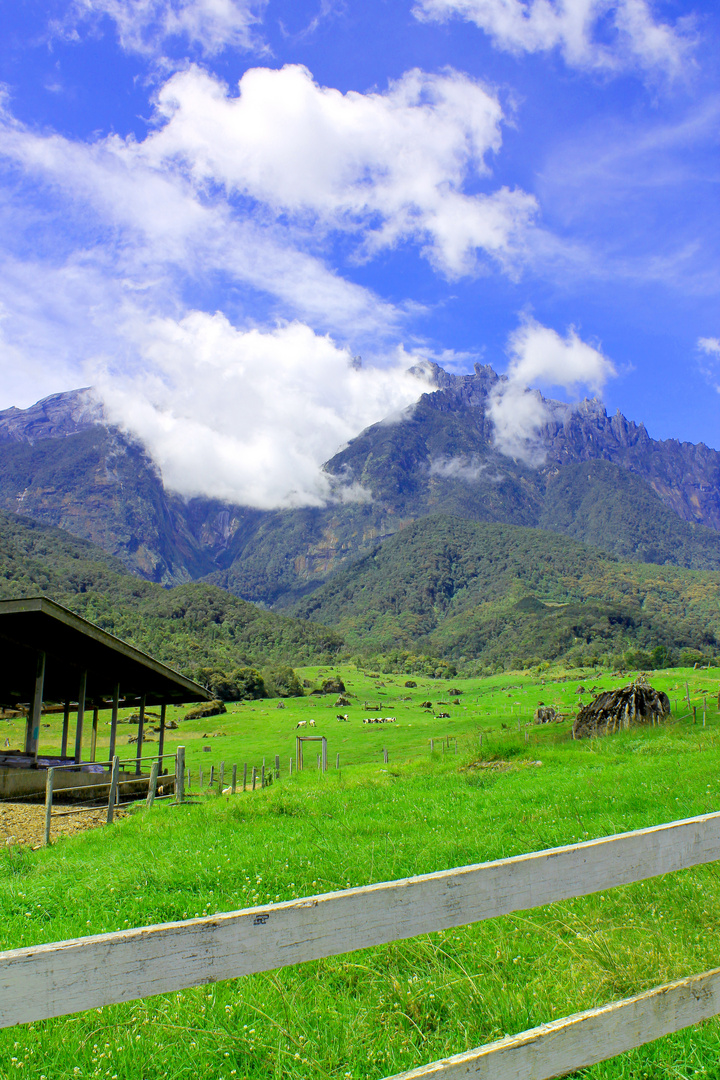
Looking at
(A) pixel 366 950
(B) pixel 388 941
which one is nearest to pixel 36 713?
(A) pixel 366 950

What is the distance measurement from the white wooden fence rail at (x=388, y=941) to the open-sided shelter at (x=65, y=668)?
13.3 meters

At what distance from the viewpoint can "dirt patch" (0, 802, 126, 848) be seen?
38.6ft

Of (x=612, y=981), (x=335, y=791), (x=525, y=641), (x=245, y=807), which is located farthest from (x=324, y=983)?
(x=525, y=641)

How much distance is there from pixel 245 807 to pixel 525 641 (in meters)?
166

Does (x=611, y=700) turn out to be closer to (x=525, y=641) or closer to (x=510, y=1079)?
(x=510, y=1079)

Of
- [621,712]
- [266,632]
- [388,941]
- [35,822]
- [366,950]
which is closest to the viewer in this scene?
[388,941]

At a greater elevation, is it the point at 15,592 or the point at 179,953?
the point at 15,592

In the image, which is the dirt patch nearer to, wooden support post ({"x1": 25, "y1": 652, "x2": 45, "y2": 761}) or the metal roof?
Result: wooden support post ({"x1": 25, "y1": 652, "x2": 45, "y2": 761})

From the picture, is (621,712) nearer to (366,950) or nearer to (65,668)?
(65,668)

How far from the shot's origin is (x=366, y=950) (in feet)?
15.2

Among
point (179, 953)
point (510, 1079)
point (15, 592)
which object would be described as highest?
point (15, 592)

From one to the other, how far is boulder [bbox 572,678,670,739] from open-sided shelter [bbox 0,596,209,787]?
50.3 feet

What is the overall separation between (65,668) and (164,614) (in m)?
136

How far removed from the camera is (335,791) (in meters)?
12.3
